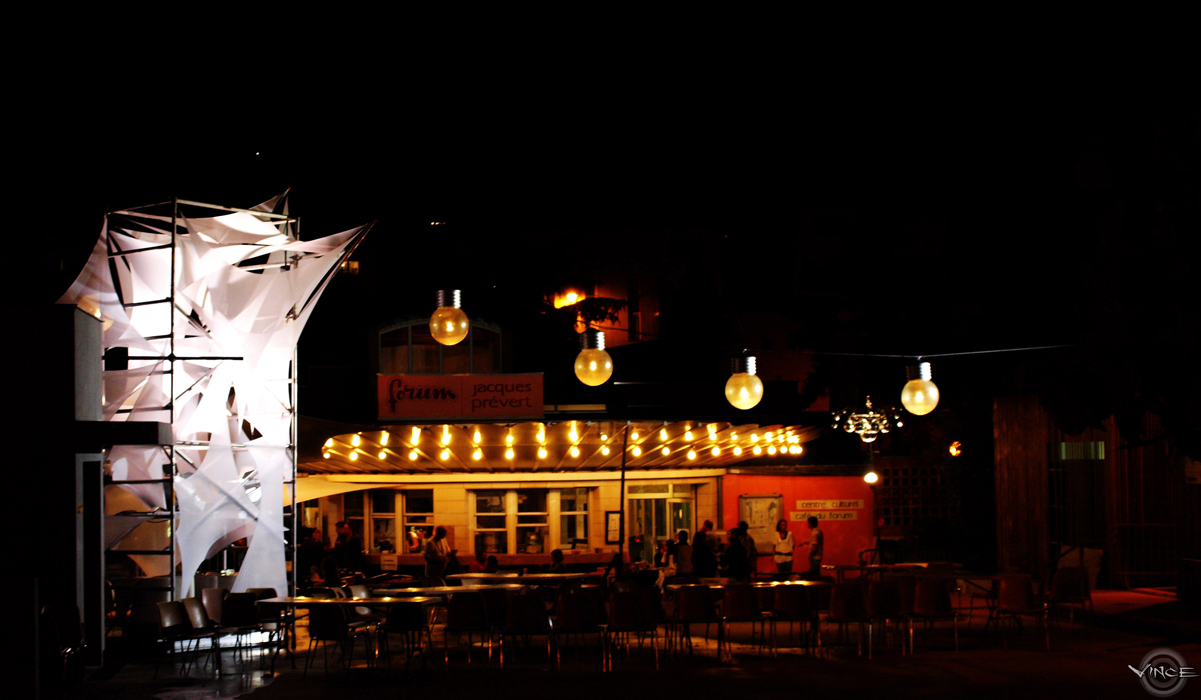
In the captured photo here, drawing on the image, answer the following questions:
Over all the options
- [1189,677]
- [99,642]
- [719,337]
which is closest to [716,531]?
[719,337]

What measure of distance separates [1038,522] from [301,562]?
12572 mm

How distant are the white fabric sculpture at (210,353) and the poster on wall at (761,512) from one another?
36.9 ft

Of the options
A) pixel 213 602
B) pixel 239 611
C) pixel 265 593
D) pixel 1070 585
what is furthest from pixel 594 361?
pixel 1070 585

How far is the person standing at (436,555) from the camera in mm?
16531

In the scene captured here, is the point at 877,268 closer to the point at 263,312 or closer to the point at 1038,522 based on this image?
the point at 1038,522

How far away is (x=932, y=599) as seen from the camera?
1127cm

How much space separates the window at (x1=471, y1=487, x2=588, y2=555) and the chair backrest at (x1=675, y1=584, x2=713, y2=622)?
11.0 meters

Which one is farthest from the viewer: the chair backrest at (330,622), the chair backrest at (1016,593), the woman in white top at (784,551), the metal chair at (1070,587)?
the woman in white top at (784,551)

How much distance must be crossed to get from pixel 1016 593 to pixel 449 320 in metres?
7.07

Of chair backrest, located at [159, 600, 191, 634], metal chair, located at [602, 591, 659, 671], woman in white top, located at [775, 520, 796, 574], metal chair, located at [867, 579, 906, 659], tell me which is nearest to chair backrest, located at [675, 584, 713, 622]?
metal chair, located at [602, 591, 659, 671]

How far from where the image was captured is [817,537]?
656 inches

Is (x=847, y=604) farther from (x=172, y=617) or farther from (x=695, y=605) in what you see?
(x=172, y=617)

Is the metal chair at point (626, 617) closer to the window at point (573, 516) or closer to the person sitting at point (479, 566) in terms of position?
the person sitting at point (479, 566)

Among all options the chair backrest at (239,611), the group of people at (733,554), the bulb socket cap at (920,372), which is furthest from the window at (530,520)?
the bulb socket cap at (920,372)
